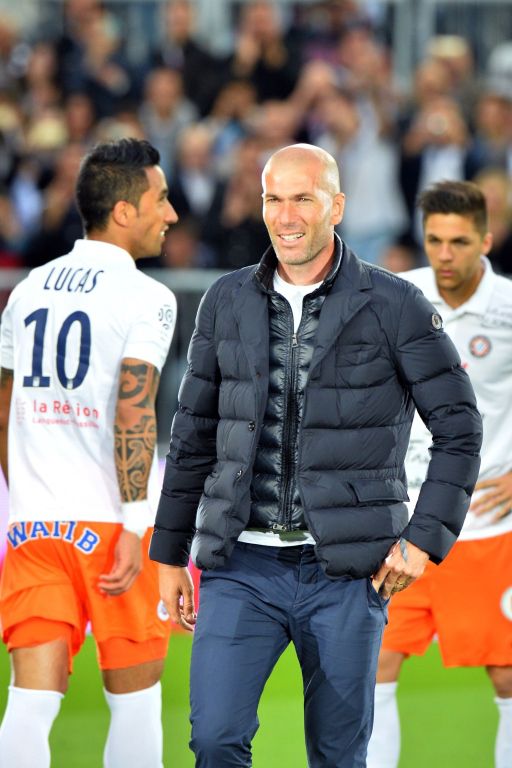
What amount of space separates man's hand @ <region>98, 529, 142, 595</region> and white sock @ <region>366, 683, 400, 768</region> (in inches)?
46.6

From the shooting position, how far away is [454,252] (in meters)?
5.36

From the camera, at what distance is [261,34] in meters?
11.7

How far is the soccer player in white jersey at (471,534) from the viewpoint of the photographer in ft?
17.1

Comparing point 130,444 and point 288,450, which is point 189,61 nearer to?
point 130,444

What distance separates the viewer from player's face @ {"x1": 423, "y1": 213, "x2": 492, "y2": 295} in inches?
210

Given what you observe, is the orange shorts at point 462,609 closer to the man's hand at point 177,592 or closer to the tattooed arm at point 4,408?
the man's hand at point 177,592

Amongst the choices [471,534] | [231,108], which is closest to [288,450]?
[471,534]

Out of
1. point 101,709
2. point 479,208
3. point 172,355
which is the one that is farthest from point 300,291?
point 172,355

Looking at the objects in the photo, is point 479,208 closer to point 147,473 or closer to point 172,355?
point 147,473

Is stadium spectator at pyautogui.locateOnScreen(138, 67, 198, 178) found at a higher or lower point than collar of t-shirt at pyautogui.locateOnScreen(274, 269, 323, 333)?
higher

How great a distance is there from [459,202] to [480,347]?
0.57m

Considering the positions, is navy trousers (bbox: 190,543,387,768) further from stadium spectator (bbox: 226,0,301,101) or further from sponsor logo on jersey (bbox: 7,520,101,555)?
stadium spectator (bbox: 226,0,301,101)

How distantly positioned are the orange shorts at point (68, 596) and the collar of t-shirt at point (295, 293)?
1.03 m

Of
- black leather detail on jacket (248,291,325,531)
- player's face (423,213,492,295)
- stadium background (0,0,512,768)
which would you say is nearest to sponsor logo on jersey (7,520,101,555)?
black leather detail on jacket (248,291,325,531)
